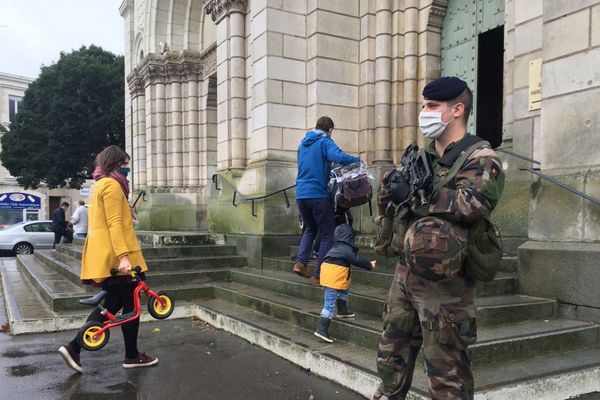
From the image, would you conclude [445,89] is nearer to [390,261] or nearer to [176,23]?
[390,261]

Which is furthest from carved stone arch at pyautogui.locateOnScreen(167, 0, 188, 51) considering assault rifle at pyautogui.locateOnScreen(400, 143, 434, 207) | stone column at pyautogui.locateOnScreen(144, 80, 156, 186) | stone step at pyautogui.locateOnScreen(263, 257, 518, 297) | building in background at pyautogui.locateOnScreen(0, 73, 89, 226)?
building in background at pyautogui.locateOnScreen(0, 73, 89, 226)

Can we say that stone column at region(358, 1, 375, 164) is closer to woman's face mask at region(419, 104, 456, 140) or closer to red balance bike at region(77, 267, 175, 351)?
red balance bike at region(77, 267, 175, 351)

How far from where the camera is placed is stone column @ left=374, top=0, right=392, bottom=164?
8.44 m

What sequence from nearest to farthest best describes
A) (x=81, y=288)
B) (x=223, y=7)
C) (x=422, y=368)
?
(x=422, y=368) < (x=81, y=288) < (x=223, y=7)

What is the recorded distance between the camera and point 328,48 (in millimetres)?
8461

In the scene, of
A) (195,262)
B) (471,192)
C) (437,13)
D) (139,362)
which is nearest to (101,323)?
(139,362)

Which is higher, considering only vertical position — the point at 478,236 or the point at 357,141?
the point at 357,141

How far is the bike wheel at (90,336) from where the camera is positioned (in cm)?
423

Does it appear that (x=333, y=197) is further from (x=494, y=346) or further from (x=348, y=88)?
(x=348, y=88)

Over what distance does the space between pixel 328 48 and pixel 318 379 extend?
6115 mm

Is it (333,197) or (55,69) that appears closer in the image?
(333,197)

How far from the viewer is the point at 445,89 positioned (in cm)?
250

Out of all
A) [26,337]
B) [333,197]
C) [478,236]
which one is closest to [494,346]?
[478,236]

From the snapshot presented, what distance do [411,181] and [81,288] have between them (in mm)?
6029
